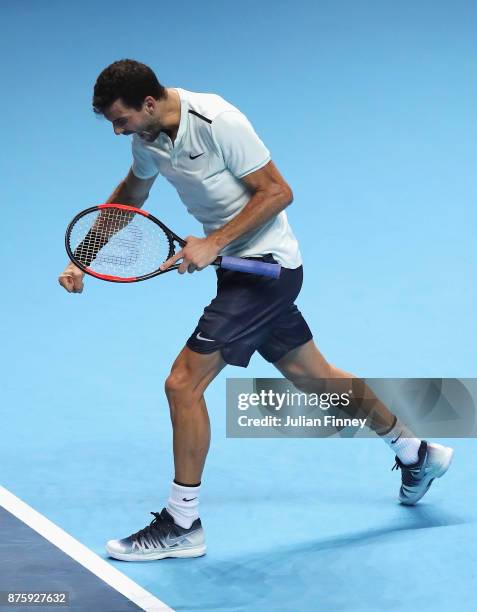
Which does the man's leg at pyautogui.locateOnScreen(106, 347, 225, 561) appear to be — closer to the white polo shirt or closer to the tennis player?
the tennis player

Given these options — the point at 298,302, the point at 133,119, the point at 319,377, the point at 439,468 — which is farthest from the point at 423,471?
the point at 298,302

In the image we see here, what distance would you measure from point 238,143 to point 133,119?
1.12 ft

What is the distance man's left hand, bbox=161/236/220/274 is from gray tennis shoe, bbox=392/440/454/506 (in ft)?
3.88

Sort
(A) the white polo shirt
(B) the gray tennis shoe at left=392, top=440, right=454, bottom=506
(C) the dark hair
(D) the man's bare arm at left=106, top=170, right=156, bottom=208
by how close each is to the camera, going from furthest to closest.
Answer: (B) the gray tennis shoe at left=392, top=440, right=454, bottom=506 → (D) the man's bare arm at left=106, top=170, right=156, bottom=208 → (A) the white polo shirt → (C) the dark hair

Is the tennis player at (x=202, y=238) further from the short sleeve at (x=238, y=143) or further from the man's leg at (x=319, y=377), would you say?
the man's leg at (x=319, y=377)

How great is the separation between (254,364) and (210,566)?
85.0 inches

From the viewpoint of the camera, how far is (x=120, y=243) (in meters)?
4.46

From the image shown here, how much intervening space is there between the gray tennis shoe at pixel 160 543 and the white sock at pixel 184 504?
0.6 inches

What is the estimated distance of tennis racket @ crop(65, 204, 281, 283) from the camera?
4.39m

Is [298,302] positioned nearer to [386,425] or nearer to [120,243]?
[386,425]

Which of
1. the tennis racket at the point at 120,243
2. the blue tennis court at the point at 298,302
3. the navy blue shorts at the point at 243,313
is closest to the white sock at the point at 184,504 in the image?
the blue tennis court at the point at 298,302

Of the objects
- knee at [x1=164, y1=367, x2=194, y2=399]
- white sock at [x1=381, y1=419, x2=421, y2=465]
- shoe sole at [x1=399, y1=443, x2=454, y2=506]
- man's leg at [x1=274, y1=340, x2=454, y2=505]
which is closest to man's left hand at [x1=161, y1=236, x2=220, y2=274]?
knee at [x1=164, y1=367, x2=194, y2=399]

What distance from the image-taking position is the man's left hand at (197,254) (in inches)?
163

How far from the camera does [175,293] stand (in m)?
7.22
